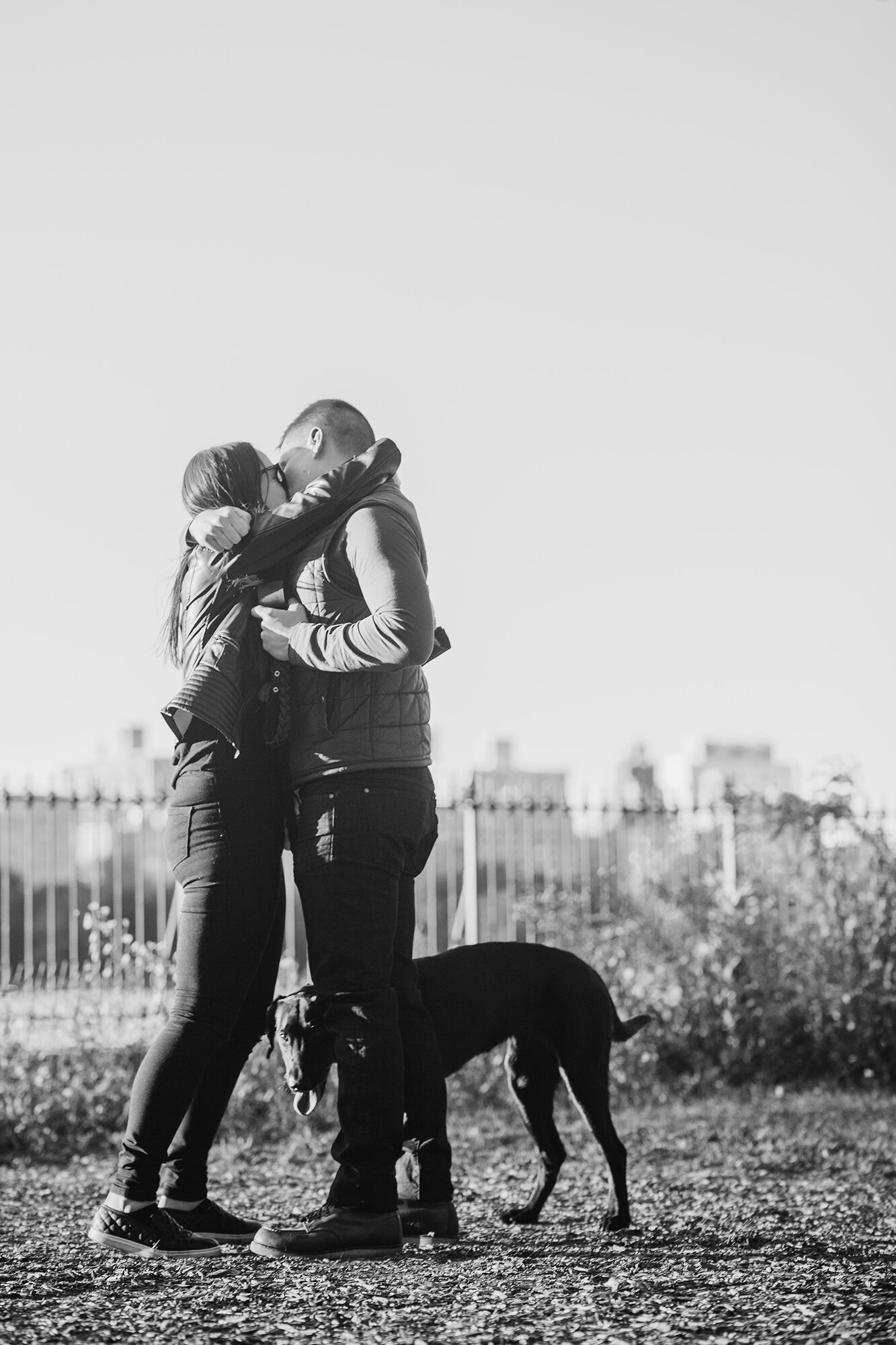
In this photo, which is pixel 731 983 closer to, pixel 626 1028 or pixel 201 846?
pixel 626 1028

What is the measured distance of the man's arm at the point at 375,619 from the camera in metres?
3.35

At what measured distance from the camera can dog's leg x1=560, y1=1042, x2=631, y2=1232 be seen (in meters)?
3.96

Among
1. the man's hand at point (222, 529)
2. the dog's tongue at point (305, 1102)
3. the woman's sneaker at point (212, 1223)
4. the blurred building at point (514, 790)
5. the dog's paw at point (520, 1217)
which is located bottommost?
the dog's paw at point (520, 1217)

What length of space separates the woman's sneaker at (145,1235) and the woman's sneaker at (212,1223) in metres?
0.20

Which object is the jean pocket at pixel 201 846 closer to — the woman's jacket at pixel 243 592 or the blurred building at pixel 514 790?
the woman's jacket at pixel 243 592

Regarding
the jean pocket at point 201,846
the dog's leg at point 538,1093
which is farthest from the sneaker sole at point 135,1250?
the dog's leg at point 538,1093

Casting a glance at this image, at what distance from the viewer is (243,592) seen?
370cm

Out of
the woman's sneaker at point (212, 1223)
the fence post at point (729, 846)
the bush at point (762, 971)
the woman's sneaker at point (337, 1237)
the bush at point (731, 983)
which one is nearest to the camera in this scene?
the woman's sneaker at point (337, 1237)

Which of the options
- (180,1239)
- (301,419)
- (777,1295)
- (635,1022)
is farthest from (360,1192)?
(301,419)

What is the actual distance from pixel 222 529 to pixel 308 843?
2.74 ft

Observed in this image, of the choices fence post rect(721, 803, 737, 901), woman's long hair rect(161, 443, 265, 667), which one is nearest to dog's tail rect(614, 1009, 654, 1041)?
woman's long hair rect(161, 443, 265, 667)

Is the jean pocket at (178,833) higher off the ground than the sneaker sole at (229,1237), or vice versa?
the jean pocket at (178,833)

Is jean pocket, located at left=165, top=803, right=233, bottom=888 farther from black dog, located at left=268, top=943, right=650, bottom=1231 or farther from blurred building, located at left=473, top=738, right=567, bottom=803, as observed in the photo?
blurred building, located at left=473, top=738, right=567, bottom=803

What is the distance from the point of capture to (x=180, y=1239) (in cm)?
331
